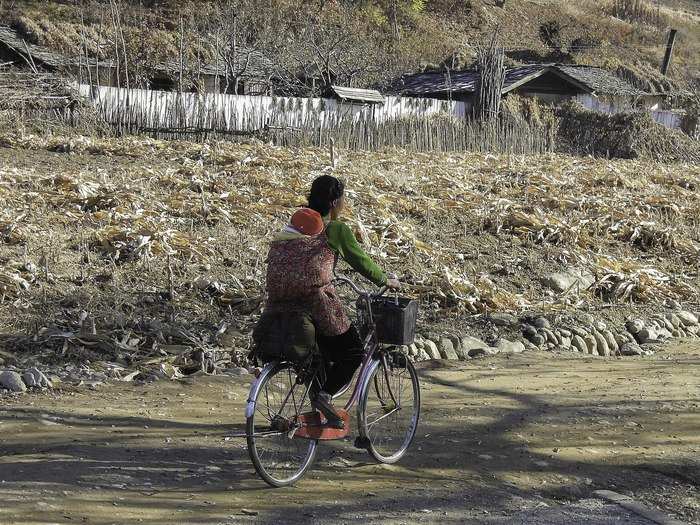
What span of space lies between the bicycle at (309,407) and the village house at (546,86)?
27428 mm

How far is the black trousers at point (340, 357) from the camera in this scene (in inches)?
192

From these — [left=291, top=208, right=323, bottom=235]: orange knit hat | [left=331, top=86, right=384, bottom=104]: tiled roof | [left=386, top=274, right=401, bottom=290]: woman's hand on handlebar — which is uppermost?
[left=291, top=208, right=323, bottom=235]: orange knit hat

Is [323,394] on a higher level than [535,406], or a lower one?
higher

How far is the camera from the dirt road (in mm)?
4398

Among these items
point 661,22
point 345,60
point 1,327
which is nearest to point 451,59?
point 345,60

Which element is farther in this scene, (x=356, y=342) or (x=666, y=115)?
(x=666, y=115)

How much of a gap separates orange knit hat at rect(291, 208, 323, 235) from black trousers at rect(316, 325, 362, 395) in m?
0.58

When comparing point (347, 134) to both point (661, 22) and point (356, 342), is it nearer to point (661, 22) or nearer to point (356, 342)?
point (356, 342)

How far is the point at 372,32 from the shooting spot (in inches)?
1939

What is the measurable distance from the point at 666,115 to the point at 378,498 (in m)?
36.9

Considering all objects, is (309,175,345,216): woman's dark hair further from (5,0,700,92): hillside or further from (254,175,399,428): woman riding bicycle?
(5,0,700,92): hillside

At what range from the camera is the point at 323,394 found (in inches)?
190

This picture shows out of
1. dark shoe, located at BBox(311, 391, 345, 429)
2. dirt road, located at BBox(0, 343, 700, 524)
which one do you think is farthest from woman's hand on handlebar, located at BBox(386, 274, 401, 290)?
dirt road, located at BBox(0, 343, 700, 524)

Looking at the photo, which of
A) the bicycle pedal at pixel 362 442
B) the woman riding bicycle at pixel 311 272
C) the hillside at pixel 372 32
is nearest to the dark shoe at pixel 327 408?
the woman riding bicycle at pixel 311 272
